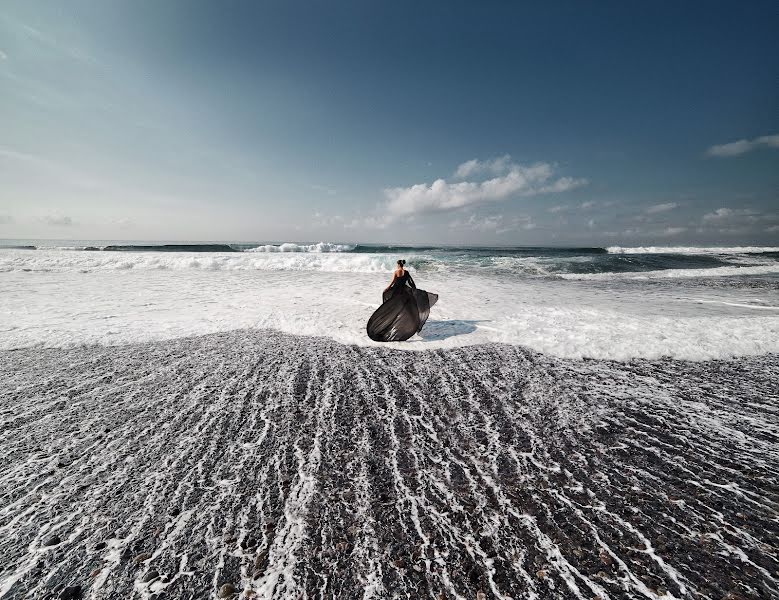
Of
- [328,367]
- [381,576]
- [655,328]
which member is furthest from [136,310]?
[655,328]

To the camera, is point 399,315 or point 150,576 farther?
point 399,315

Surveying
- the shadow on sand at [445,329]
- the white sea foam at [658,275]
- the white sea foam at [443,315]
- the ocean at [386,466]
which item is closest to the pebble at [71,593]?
the ocean at [386,466]

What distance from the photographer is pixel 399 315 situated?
688 cm

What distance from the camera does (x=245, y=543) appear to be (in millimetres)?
2215

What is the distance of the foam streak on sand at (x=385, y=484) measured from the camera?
6.64ft

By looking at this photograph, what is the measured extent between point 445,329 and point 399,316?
1.47m

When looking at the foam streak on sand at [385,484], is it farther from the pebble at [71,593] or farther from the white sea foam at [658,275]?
the white sea foam at [658,275]

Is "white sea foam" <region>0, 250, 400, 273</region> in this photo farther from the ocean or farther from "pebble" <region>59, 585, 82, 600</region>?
"pebble" <region>59, 585, 82, 600</region>

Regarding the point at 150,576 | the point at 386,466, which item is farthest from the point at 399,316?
the point at 150,576

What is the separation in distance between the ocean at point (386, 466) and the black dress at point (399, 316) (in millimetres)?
310

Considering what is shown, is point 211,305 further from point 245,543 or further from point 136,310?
point 245,543

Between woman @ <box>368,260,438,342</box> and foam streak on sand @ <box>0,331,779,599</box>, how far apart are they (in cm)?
189

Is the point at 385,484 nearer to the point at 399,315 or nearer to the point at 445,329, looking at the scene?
the point at 399,315

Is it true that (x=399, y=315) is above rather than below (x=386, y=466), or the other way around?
above
